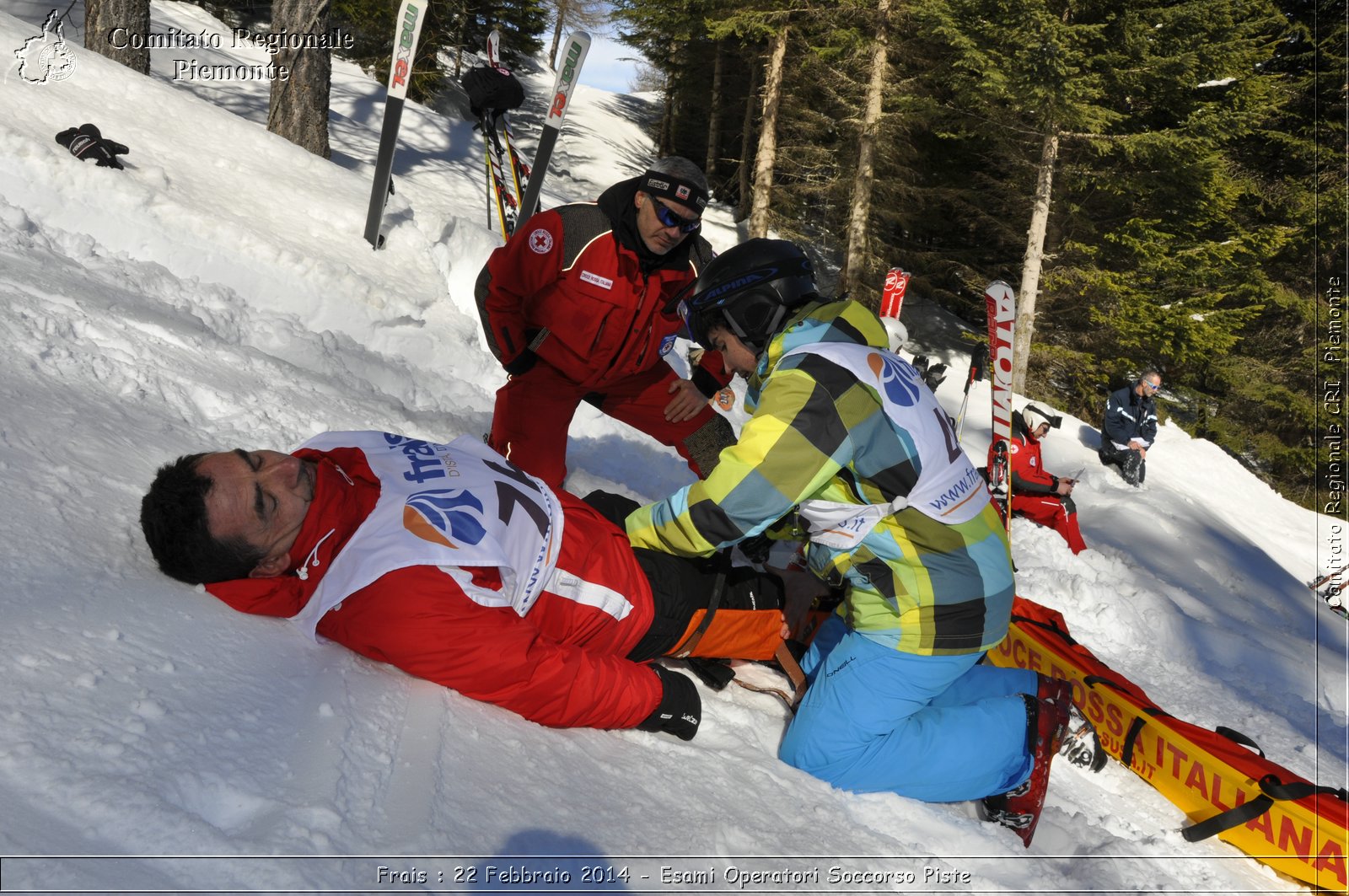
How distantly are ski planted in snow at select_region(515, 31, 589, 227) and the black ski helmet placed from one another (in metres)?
4.77

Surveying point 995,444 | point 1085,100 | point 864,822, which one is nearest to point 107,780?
point 864,822

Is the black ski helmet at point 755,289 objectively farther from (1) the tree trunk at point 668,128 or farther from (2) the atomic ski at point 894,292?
(1) the tree trunk at point 668,128

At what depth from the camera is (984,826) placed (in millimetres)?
2604

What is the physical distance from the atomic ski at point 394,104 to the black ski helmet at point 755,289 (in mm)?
4256

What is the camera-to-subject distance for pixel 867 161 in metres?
16.7

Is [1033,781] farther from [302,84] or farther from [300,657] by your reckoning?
[302,84]

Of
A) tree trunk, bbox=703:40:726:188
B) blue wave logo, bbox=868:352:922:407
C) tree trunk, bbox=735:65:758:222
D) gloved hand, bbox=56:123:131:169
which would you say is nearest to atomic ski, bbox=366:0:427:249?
gloved hand, bbox=56:123:131:169

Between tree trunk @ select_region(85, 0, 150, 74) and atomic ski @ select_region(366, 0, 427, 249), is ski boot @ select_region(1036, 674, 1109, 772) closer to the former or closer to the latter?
atomic ski @ select_region(366, 0, 427, 249)

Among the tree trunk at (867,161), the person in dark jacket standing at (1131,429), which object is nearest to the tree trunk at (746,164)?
the tree trunk at (867,161)

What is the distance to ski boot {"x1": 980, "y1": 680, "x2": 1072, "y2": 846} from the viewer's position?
8.72ft

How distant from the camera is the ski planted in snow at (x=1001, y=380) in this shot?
253 inches

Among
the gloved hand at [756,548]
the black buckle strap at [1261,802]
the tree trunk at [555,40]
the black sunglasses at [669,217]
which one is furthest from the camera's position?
the tree trunk at [555,40]

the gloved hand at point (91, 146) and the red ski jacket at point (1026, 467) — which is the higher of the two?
the gloved hand at point (91, 146)

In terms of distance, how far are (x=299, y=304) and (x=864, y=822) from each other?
14.0 feet
